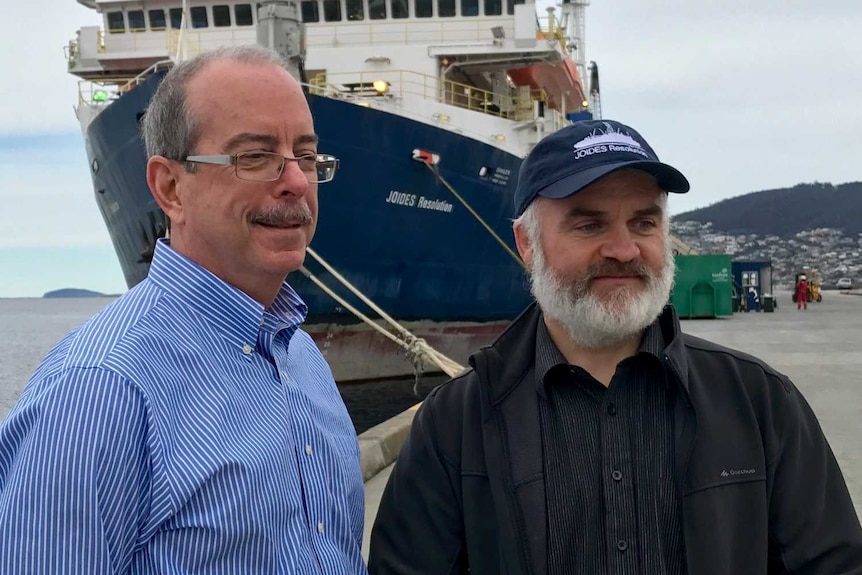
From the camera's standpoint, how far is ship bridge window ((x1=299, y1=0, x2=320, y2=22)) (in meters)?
16.5

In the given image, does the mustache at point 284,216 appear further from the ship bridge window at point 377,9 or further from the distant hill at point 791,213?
the distant hill at point 791,213

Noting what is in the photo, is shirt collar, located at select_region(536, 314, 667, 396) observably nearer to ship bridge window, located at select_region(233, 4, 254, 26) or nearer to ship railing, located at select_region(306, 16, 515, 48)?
ship railing, located at select_region(306, 16, 515, 48)

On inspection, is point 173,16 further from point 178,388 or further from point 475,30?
point 178,388

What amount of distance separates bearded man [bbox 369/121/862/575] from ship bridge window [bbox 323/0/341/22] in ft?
49.9

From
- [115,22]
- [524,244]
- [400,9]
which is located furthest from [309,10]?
[524,244]

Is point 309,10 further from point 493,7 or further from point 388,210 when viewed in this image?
point 388,210

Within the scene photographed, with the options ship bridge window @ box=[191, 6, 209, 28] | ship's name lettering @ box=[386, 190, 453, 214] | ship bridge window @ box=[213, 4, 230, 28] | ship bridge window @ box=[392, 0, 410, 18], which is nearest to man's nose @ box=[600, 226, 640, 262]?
ship's name lettering @ box=[386, 190, 453, 214]

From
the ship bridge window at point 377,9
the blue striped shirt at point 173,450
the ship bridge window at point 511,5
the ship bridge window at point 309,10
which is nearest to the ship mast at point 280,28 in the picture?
the ship bridge window at point 377,9

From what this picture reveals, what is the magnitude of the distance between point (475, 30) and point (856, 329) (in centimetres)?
914

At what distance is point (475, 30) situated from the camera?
52.7 feet

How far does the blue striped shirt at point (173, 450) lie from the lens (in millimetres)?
1438

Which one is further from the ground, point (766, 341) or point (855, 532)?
point (855, 532)

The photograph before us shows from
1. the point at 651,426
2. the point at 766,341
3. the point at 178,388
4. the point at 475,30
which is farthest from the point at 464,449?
the point at 475,30

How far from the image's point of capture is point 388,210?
13320mm
